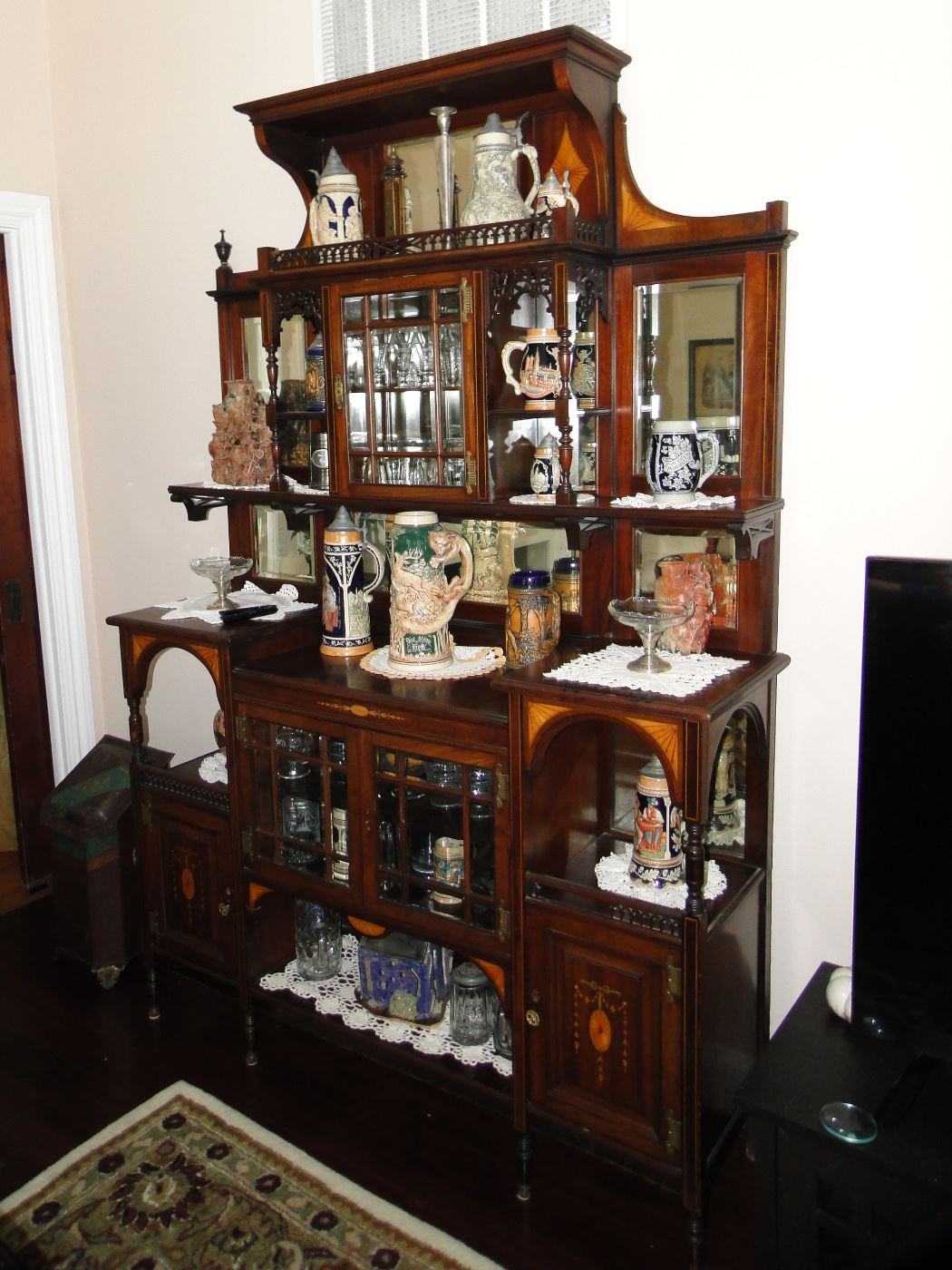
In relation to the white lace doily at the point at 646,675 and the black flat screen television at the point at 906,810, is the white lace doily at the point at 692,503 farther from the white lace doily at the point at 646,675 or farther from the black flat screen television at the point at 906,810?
the black flat screen television at the point at 906,810

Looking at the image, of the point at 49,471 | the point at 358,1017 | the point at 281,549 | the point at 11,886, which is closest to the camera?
the point at 358,1017

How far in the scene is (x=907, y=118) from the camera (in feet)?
6.08

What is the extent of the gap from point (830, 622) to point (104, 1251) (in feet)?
6.10

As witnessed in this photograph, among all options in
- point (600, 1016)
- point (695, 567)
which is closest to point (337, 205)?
point (695, 567)

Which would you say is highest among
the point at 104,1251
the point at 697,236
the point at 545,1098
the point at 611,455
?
the point at 697,236

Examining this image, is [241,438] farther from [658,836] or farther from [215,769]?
[658,836]

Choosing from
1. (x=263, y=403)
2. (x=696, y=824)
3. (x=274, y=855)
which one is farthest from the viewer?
(x=263, y=403)

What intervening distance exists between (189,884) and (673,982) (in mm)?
1344

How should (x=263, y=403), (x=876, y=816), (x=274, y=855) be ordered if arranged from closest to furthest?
(x=876, y=816)
(x=274, y=855)
(x=263, y=403)

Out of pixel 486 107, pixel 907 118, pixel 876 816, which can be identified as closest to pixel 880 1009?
pixel 876 816

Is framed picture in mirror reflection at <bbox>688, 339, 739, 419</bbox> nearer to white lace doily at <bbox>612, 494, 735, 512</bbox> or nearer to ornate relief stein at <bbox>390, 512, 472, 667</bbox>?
white lace doily at <bbox>612, 494, 735, 512</bbox>

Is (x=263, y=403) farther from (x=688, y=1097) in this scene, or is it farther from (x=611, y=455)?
(x=688, y=1097)

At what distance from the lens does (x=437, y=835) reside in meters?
2.22

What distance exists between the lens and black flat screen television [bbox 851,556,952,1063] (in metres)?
1.60
